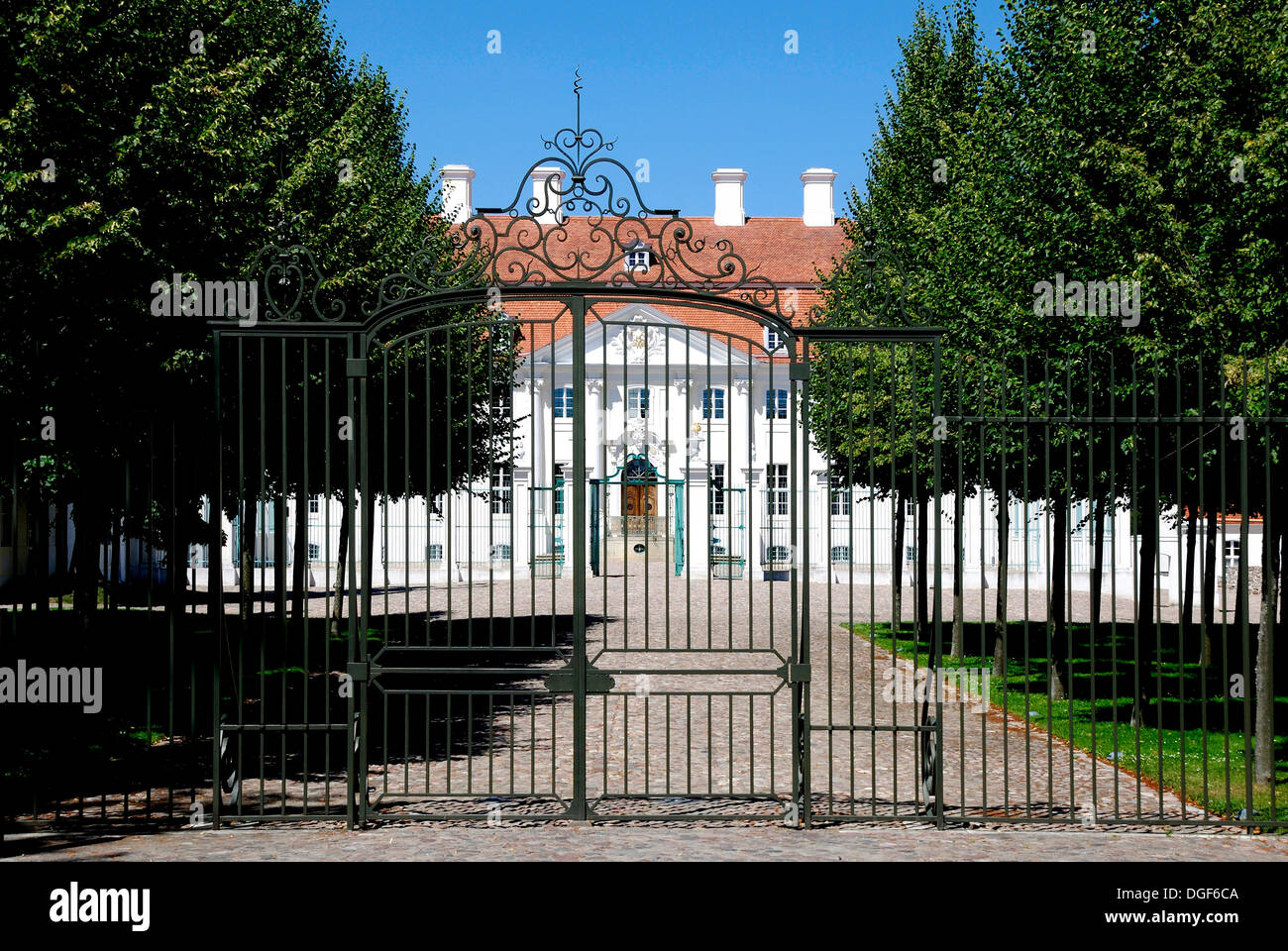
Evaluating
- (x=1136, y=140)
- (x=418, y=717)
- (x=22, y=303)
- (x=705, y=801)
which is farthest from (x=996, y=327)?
(x=22, y=303)

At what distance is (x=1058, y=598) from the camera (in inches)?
541

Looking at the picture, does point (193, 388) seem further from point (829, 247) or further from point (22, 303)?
point (829, 247)

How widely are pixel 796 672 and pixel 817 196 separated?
44.1 meters

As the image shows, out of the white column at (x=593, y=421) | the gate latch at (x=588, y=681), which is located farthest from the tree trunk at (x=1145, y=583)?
the white column at (x=593, y=421)

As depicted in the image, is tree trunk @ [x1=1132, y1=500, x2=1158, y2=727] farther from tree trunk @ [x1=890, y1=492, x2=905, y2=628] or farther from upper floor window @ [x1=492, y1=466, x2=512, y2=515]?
upper floor window @ [x1=492, y1=466, x2=512, y2=515]

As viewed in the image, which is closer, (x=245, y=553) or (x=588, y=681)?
(x=588, y=681)

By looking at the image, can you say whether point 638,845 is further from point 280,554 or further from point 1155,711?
point 1155,711

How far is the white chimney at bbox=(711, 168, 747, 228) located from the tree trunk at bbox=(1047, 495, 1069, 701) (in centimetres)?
3627

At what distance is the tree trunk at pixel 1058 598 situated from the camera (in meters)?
13.1

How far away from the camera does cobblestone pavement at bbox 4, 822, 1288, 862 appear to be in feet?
23.4

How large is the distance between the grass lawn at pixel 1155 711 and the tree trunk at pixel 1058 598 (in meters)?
0.14

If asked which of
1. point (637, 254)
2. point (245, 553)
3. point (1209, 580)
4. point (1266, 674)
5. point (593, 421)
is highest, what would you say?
point (637, 254)

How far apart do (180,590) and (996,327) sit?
6.78 metres

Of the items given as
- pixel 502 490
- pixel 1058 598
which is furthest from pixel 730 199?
pixel 1058 598
